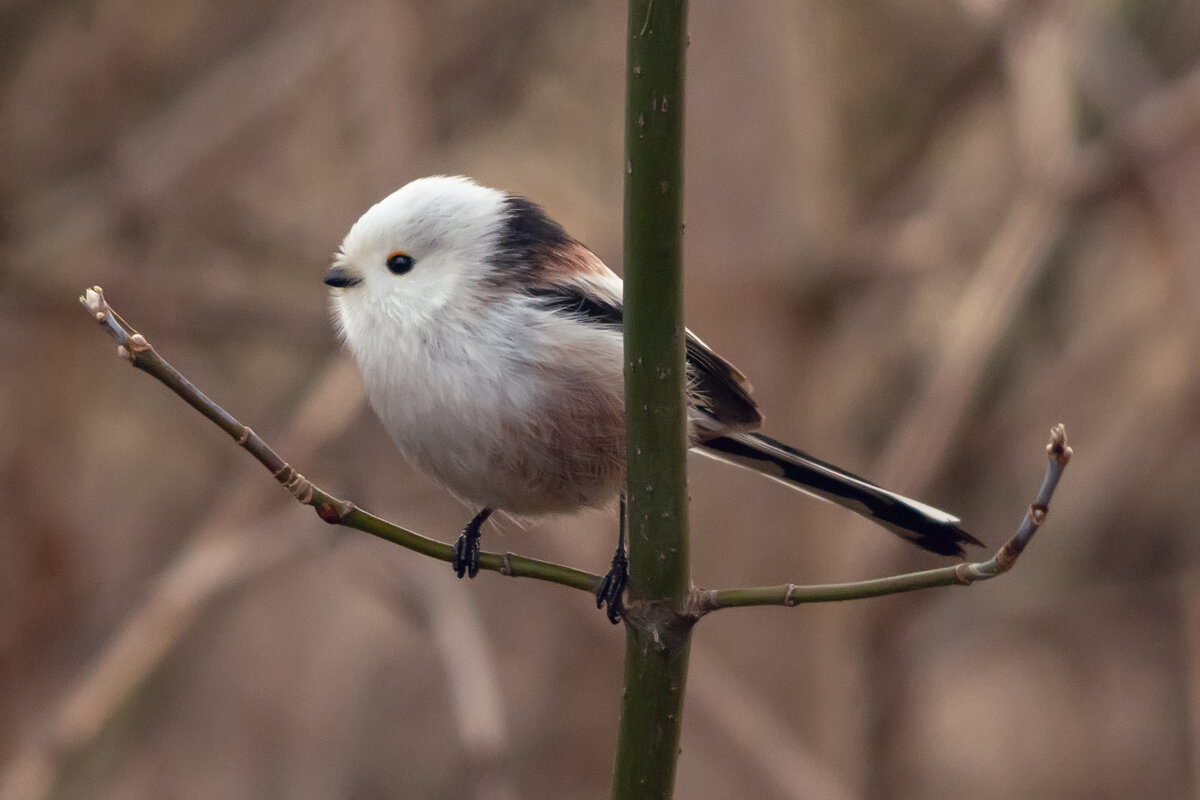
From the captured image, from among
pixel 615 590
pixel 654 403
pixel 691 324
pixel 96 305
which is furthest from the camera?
pixel 691 324

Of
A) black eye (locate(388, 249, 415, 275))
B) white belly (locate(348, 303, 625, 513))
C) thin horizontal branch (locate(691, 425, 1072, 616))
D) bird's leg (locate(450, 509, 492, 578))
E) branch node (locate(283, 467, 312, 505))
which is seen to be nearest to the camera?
thin horizontal branch (locate(691, 425, 1072, 616))

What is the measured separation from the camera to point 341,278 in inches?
88.2

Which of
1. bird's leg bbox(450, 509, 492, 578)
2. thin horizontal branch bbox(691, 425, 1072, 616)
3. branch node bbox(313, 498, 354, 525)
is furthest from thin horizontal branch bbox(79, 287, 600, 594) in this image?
bird's leg bbox(450, 509, 492, 578)

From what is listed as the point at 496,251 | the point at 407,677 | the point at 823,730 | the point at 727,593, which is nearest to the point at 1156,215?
the point at 823,730

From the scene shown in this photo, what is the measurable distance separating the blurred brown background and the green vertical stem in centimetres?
170

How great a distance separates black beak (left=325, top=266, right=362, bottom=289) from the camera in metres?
2.23

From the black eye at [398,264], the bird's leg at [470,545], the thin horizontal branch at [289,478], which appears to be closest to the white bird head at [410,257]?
the black eye at [398,264]

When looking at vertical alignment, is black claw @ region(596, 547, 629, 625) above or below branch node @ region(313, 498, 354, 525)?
above

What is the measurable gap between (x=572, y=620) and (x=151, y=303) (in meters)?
1.76

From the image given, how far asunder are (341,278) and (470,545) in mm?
557

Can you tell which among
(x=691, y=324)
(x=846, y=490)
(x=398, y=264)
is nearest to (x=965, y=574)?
(x=846, y=490)

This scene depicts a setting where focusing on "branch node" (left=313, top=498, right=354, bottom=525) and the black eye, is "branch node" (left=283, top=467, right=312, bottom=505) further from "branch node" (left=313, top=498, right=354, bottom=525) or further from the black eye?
the black eye

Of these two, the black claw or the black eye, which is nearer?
the black claw

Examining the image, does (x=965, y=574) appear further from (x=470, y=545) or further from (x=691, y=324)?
(x=691, y=324)
